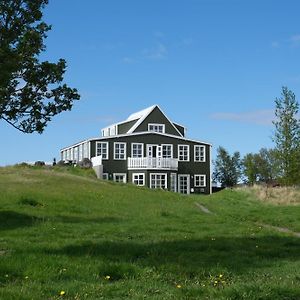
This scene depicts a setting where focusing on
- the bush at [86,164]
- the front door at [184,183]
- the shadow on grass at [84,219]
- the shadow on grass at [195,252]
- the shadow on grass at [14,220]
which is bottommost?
the shadow on grass at [195,252]

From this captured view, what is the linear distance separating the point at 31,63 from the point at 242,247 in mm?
7217

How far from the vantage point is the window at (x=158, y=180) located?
49.5 metres

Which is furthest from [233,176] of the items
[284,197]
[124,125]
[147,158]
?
[284,197]

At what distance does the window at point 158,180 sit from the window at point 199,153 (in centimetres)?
519

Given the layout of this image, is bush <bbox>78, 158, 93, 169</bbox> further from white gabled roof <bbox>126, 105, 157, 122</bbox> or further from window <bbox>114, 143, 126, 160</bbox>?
white gabled roof <bbox>126, 105, 157, 122</bbox>

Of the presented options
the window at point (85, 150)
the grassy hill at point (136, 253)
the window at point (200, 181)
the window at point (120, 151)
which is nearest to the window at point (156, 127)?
the window at point (120, 151)

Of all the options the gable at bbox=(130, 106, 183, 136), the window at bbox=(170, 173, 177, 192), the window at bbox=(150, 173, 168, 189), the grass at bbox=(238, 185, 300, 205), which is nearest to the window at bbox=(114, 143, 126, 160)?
the window at bbox=(150, 173, 168, 189)

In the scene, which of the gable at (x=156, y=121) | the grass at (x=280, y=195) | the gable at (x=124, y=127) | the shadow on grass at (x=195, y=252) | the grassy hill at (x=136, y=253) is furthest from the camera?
the gable at (x=124, y=127)

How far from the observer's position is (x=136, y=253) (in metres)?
11.7

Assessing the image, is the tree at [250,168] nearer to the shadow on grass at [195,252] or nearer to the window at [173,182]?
the window at [173,182]

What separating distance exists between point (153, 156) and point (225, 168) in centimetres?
3893

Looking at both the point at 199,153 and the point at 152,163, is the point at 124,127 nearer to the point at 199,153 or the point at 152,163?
the point at 199,153

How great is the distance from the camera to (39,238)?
14008mm

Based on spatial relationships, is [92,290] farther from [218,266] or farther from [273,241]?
[273,241]
